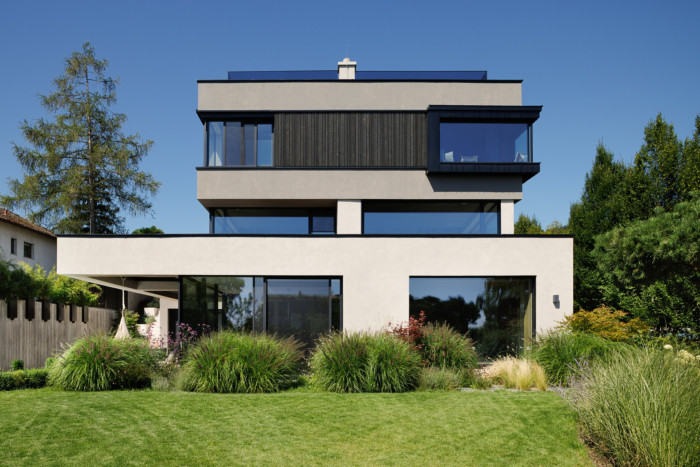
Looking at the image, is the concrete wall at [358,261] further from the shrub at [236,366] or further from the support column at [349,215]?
the shrub at [236,366]

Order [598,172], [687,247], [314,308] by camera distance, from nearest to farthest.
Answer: [687,247] → [314,308] → [598,172]

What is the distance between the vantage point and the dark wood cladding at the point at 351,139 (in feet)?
53.4

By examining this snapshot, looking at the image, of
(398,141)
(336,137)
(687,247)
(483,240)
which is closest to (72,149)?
(336,137)

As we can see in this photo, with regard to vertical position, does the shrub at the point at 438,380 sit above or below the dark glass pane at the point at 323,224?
below

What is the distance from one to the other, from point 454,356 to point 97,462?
7491 millimetres

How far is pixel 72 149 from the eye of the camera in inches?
1029

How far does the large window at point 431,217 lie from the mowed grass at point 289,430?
7.30m

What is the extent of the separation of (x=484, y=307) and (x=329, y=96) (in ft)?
27.0

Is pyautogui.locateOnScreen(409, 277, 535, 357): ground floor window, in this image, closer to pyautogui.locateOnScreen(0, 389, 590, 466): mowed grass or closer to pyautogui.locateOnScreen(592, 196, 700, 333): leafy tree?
pyautogui.locateOnScreen(592, 196, 700, 333): leafy tree

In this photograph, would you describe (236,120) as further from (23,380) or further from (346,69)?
(23,380)

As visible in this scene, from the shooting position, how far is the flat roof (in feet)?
56.0

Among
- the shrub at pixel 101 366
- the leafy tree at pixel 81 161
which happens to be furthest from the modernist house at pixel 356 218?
the leafy tree at pixel 81 161

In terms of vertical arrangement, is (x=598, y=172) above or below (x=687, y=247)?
above

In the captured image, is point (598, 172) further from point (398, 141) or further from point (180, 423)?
point (180, 423)
